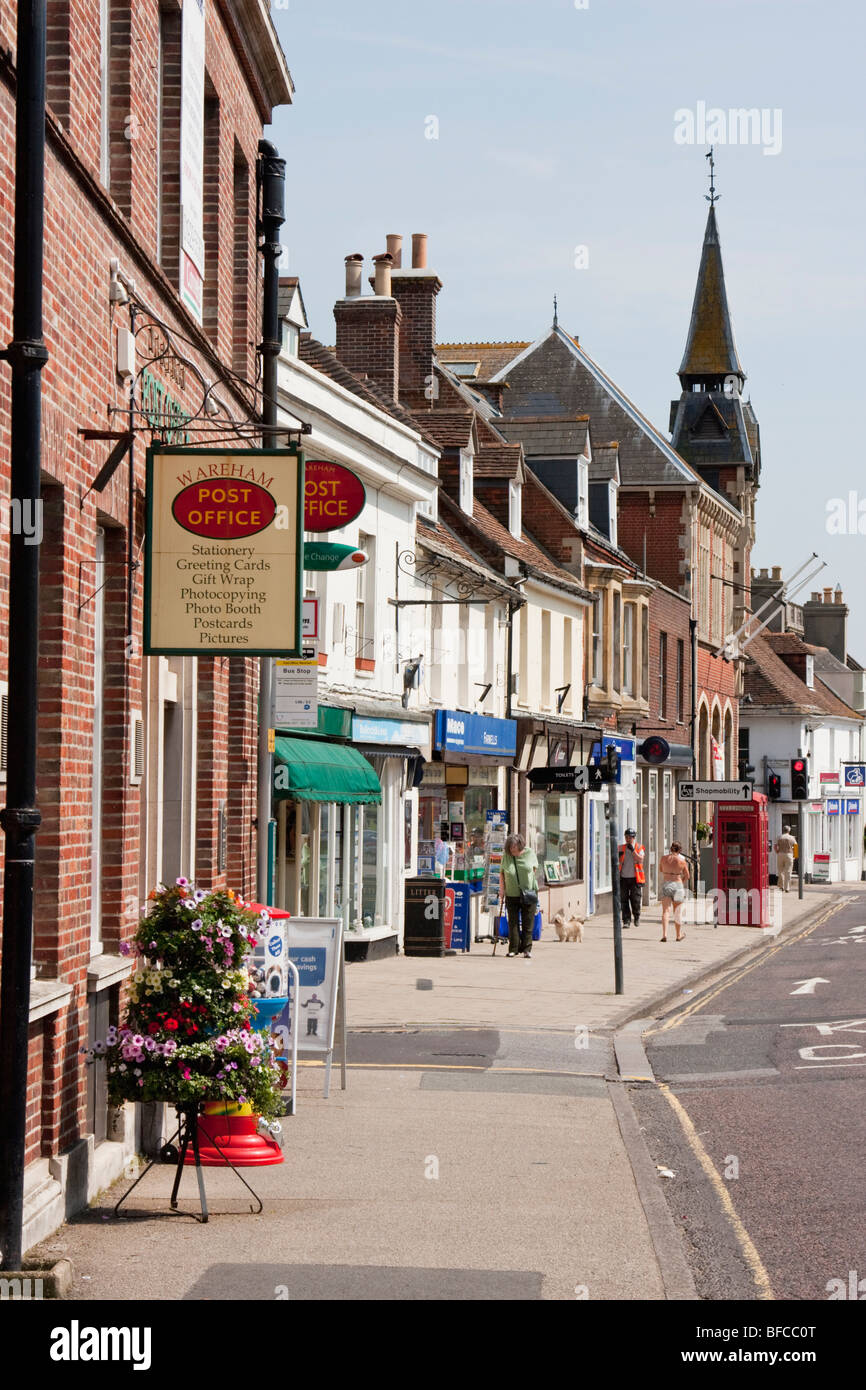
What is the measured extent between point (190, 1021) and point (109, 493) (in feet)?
9.22

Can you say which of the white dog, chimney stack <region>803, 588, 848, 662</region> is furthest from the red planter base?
chimney stack <region>803, 588, 848, 662</region>

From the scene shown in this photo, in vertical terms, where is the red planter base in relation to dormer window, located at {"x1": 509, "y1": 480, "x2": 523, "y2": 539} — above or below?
below

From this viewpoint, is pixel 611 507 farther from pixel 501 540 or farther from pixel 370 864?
pixel 370 864

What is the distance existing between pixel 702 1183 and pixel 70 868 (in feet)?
13.3

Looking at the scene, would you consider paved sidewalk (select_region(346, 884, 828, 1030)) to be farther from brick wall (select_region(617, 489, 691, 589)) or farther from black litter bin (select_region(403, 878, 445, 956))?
brick wall (select_region(617, 489, 691, 589))

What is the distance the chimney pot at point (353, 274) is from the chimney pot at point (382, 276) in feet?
1.34

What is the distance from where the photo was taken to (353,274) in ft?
104

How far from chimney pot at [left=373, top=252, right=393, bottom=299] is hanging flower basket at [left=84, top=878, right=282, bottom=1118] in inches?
935

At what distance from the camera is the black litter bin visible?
27.5 meters

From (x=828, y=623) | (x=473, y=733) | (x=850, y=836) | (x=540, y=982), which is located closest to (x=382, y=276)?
(x=473, y=733)

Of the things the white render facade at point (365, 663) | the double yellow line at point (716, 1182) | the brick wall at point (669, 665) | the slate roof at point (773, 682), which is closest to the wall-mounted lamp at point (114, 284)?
the double yellow line at point (716, 1182)

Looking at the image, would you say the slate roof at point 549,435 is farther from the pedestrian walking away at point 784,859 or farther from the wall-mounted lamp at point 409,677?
the pedestrian walking away at point 784,859

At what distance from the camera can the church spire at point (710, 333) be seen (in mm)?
66188
